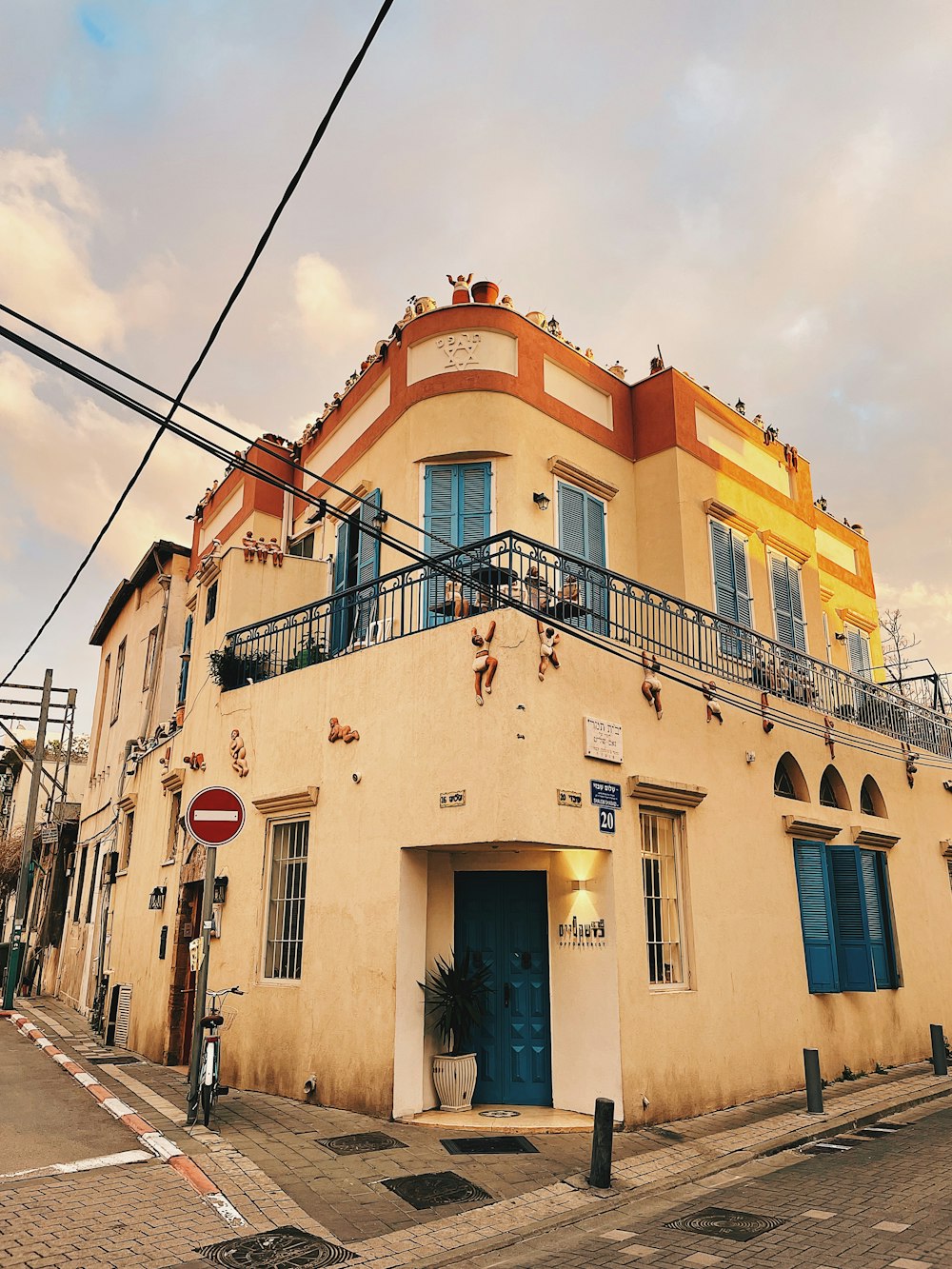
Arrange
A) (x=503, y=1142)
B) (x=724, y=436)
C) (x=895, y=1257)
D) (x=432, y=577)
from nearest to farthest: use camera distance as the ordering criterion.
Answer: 1. (x=895, y=1257)
2. (x=503, y=1142)
3. (x=432, y=577)
4. (x=724, y=436)

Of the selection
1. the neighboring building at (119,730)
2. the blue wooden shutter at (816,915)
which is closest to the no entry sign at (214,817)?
the neighboring building at (119,730)

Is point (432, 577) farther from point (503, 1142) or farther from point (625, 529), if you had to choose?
point (503, 1142)

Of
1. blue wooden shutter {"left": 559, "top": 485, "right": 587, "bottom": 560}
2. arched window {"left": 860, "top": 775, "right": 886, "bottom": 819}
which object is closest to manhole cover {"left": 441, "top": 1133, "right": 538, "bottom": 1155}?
blue wooden shutter {"left": 559, "top": 485, "right": 587, "bottom": 560}

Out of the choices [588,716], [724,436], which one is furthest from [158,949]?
[724,436]

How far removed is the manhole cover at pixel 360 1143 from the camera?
8.16m

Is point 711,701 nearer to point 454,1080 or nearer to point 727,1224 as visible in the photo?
point 454,1080

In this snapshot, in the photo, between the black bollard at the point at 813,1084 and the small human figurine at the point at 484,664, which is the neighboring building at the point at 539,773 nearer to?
the small human figurine at the point at 484,664

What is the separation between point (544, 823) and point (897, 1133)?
481cm

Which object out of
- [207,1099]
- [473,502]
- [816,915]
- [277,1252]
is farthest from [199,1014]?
[816,915]

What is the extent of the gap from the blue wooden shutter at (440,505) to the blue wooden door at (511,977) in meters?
4.58

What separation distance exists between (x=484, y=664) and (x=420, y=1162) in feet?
14.7

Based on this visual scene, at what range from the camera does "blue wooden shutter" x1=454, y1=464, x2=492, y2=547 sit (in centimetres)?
1275

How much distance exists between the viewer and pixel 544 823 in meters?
9.30

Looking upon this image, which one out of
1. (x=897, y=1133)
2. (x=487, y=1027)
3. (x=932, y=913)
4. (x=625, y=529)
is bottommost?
(x=897, y=1133)
